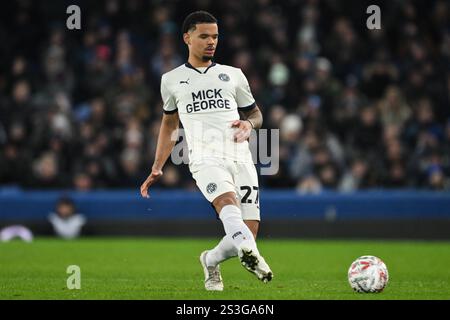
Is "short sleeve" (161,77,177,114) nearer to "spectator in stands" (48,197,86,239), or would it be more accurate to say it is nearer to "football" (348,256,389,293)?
"football" (348,256,389,293)

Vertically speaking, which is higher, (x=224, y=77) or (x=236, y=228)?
(x=224, y=77)

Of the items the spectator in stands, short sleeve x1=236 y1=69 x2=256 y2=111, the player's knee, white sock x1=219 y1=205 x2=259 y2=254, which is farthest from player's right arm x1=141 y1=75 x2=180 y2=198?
the spectator in stands

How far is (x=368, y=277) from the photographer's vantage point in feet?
31.8

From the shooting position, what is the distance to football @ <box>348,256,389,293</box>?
9.67 m

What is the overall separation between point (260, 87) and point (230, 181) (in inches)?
496

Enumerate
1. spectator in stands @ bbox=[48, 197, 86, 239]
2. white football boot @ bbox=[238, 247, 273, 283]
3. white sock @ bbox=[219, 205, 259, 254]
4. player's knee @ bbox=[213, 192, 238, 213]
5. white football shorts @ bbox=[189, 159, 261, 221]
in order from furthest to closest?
spectator in stands @ bbox=[48, 197, 86, 239], white football shorts @ bbox=[189, 159, 261, 221], player's knee @ bbox=[213, 192, 238, 213], white sock @ bbox=[219, 205, 259, 254], white football boot @ bbox=[238, 247, 273, 283]

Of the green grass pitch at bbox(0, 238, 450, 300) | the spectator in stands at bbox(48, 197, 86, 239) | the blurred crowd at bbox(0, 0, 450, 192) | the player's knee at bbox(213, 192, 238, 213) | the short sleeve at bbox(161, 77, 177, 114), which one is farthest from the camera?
the blurred crowd at bbox(0, 0, 450, 192)

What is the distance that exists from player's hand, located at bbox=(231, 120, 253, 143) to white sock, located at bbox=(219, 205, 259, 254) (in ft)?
2.08

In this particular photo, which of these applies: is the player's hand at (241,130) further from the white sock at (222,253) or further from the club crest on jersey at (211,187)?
the white sock at (222,253)

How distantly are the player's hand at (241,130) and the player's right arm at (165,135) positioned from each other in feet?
2.84

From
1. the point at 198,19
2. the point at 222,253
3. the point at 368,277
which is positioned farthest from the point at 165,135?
the point at 368,277

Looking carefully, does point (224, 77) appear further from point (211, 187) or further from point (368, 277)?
point (368, 277)
